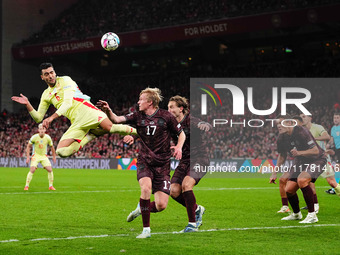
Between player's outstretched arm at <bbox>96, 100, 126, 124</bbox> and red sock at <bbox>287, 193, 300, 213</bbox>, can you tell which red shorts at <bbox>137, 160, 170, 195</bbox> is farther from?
red sock at <bbox>287, 193, 300, 213</bbox>

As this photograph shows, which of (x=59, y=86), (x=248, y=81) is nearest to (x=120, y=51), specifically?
(x=248, y=81)

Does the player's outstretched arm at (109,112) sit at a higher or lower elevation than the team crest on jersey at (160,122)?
higher

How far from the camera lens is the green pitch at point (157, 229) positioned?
274 inches

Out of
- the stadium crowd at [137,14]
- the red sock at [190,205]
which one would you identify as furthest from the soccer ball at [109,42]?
the stadium crowd at [137,14]

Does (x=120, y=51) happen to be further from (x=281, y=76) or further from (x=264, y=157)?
(x=264, y=157)

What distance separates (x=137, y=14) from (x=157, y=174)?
37.8 metres

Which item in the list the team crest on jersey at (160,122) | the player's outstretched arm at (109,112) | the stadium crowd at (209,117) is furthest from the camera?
the stadium crowd at (209,117)

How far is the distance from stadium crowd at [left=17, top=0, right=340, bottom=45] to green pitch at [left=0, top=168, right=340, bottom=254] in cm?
2355

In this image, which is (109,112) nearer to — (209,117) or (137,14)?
(209,117)

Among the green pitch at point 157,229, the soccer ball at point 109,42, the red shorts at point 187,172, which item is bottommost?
the green pitch at point 157,229

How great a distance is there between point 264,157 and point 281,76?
1170 cm

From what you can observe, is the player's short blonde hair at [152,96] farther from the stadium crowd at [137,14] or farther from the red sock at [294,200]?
the stadium crowd at [137,14]

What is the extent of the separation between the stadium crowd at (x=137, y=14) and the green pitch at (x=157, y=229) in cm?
2355

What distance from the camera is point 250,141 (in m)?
31.4
